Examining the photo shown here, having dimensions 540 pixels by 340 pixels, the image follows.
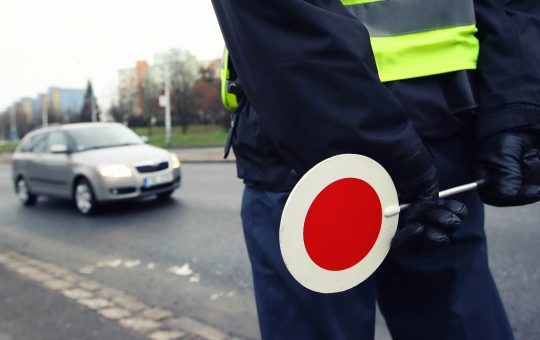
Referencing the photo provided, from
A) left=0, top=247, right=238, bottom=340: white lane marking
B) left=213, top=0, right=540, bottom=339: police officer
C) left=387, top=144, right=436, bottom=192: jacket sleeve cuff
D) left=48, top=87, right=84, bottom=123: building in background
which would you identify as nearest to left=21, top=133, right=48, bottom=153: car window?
left=0, top=247, right=238, bottom=340: white lane marking

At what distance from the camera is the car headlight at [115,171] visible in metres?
7.30

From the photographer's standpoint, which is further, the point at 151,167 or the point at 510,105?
the point at 151,167

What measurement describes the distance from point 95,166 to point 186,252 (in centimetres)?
329

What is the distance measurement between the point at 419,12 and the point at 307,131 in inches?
16.7

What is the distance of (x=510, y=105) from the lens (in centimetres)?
113

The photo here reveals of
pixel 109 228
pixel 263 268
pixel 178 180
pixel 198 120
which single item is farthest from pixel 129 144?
pixel 198 120

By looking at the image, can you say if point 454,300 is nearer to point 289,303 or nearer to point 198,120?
point 289,303

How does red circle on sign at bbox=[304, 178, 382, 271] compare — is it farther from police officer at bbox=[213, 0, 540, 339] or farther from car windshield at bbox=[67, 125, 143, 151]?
car windshield at bbox=[67, 125, 143, 151]

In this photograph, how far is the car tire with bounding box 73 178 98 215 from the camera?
745 cm

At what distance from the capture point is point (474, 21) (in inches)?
45.5

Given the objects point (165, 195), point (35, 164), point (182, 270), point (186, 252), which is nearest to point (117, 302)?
point (182, 270)

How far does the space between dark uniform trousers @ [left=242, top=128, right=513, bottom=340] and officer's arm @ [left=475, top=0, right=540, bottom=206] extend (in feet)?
0.24

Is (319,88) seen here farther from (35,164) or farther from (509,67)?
(35,164)

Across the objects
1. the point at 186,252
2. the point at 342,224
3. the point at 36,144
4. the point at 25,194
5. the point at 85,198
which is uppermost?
the point at 342,224
